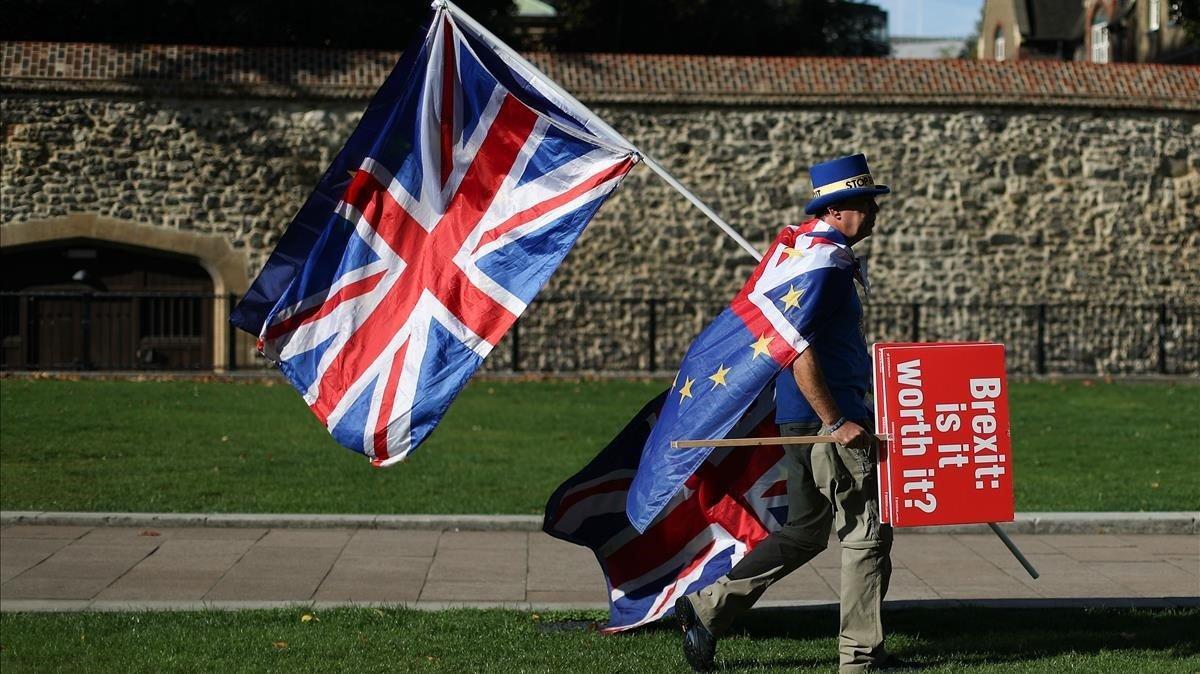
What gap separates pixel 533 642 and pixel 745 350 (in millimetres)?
1620

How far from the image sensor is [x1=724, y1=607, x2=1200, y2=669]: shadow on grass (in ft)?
19.7

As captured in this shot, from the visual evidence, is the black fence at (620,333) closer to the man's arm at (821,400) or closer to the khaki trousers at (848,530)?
the khaki trousers at (848,530)

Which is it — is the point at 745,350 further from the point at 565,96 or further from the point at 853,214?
the point at 565,96

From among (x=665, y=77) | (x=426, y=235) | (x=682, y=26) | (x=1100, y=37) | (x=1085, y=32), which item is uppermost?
(x=1085, y=32)

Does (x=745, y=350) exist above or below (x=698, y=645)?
above

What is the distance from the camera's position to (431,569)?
26.1ft

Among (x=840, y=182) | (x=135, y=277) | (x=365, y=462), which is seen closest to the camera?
(x=840, y=182)

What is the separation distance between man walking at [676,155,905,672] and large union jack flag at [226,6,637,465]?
3.55ft

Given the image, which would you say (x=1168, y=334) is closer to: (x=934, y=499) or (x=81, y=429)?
(x=81, y=429)

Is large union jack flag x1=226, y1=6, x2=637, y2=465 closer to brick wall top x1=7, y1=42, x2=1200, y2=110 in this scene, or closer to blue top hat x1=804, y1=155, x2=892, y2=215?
blue top hat x1=804, y1=155, x2=892, y2=215

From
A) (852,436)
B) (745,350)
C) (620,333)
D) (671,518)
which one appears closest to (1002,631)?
(671,518)

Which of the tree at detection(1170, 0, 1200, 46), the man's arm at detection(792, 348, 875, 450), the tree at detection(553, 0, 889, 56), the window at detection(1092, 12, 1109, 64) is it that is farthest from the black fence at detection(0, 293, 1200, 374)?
the window at detection(1092, 12, 1109, 64)

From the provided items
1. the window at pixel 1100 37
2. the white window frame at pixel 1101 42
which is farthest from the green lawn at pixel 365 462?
the window at pixel 1100 37

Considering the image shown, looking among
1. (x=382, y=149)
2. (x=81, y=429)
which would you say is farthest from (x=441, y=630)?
(x=81, y=429)
